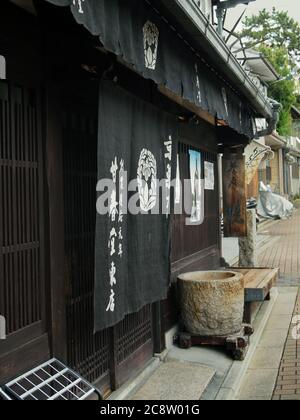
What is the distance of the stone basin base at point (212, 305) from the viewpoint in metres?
6.71

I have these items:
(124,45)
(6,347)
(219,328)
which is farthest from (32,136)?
(219,328)

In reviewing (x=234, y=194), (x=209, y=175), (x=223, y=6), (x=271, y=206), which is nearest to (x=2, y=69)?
(x=209, y=175)

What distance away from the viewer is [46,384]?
3.67 meters

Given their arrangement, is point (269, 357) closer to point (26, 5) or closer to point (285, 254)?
point (26, 5)

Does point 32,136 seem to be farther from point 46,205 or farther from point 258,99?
point 258,99

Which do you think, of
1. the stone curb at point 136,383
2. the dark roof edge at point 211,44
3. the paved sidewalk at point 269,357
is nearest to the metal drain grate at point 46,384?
the stone curb at point 136,383

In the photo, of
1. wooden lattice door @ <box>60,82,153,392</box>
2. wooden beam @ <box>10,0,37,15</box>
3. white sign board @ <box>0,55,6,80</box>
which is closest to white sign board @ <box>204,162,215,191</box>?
wooden lattice door @ <box>60,82,153,392</box>

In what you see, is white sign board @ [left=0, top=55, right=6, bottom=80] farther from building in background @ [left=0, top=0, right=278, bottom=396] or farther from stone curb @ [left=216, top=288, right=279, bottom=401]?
stone curb @ [left=216, top=288, right=279, bottom=401]

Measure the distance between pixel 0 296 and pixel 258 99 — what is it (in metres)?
6.42

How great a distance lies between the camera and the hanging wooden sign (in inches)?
404

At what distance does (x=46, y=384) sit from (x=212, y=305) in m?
3.43

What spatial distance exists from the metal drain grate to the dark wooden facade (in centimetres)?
8

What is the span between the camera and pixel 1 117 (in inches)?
140

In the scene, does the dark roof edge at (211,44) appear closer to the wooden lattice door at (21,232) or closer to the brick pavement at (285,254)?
the wooden lattice door at (21,232)
